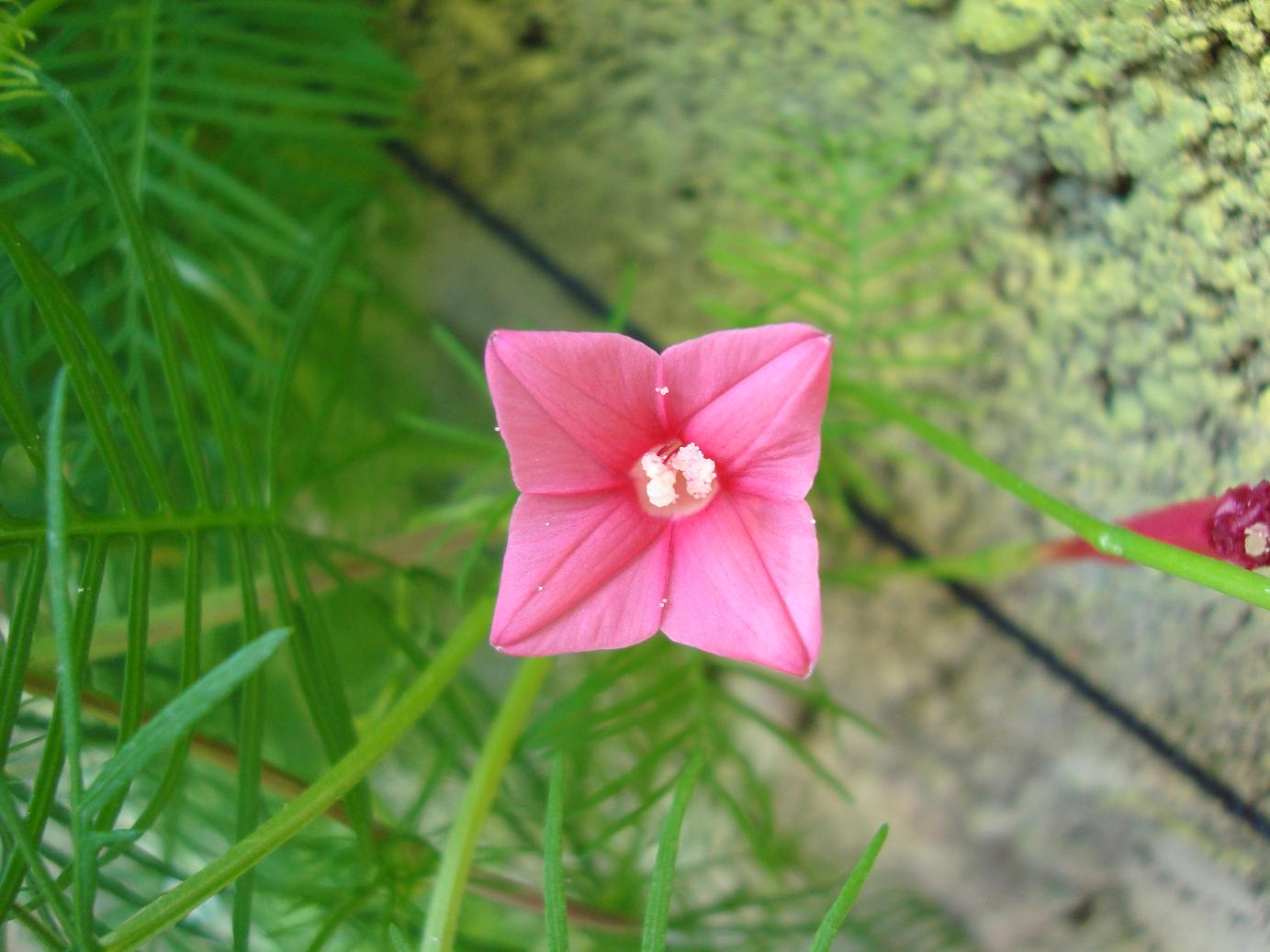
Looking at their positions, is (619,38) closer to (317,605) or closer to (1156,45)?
(1156,45)

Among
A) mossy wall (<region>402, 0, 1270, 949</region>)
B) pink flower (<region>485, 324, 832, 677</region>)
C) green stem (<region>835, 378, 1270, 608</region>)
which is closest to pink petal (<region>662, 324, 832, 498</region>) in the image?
pink flower (<region>485, 324, 832, 677</region>)

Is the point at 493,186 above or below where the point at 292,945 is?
above

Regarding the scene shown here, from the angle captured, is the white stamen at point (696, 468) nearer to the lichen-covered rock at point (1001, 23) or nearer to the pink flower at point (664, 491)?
the pink flower at point (664, 491)

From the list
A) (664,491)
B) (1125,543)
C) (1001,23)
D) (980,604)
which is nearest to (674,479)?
(664,491)

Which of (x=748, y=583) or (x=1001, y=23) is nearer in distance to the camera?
(x=748, y=583)

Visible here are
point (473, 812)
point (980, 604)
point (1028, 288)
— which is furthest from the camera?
point (980, 604)

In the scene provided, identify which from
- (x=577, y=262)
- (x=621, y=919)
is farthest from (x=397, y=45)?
(x=621, y=919)

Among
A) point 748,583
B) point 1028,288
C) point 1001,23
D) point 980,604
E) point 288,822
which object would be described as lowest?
point 980,604

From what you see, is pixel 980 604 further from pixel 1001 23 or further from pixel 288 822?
pixel 288 822
